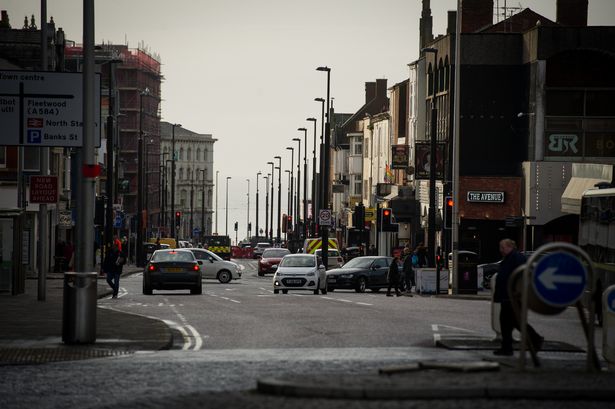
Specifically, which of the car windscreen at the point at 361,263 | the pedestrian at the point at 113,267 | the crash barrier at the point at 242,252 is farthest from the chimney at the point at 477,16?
the crash barrier at the point at 242,252

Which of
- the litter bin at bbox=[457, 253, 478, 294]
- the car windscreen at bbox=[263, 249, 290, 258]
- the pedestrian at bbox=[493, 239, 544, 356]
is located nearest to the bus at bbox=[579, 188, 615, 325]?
the pedestrian at bbox=[493, 239, 544, 356]

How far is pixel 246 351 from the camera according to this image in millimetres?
20641

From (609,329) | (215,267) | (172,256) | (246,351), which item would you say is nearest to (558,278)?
(609,329)

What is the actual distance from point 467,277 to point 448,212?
270 centimetres

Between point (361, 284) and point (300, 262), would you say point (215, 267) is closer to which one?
point (361, 284)

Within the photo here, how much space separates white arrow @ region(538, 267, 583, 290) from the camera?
49.1 feet

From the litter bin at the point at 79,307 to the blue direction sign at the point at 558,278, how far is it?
796 centimetres

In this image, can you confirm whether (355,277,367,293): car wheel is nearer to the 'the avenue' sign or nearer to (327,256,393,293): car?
(327,256,393,293): car

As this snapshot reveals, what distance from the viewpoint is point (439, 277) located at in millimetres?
48594

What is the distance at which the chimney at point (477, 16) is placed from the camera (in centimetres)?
7781

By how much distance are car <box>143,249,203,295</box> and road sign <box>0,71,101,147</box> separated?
69.2 feet

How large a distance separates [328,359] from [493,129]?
53.5 meters

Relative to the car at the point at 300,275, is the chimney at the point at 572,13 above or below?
above

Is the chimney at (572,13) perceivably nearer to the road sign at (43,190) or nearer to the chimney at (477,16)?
the chimney at (477,16)
